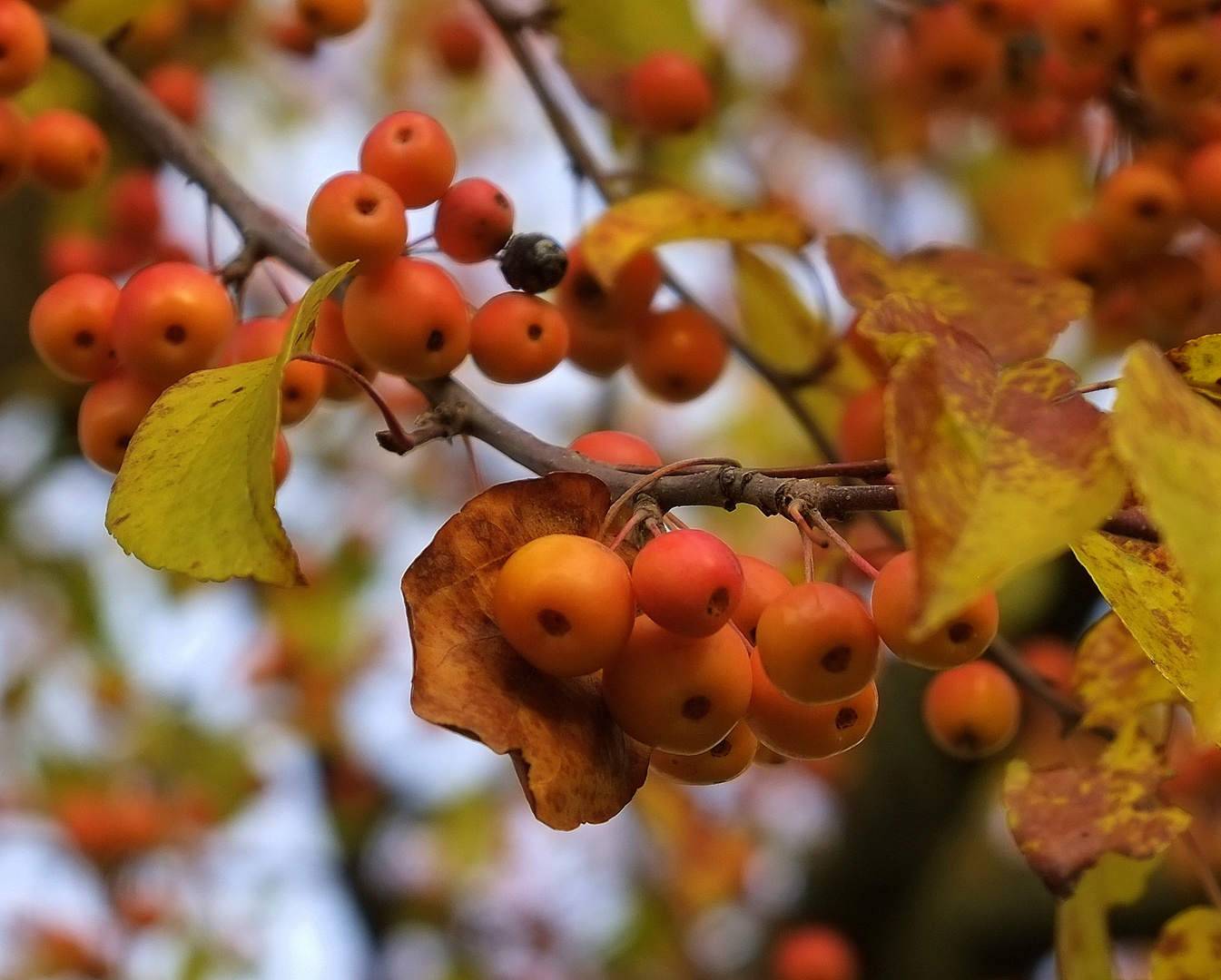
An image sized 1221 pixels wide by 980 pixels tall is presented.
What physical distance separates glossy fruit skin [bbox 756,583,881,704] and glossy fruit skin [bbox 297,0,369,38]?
32.1 inches

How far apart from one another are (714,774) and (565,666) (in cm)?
14

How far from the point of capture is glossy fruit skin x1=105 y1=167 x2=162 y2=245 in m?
1.39

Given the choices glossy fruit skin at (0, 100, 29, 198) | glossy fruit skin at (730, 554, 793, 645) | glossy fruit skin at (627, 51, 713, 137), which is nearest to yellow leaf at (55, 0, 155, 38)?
glossy fruit skin at (0, 100, 29, 198)

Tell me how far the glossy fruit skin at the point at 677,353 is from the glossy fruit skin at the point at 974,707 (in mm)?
343

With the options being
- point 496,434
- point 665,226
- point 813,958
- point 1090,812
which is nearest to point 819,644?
point 496,434

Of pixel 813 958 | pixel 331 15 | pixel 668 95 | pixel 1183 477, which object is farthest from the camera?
pixel 813 958

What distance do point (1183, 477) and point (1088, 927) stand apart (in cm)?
63

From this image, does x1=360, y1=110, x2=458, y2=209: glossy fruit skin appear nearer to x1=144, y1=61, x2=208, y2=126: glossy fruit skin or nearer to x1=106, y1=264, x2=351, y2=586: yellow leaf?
x1=106, y1=264, x2=351, y2=586: yellow leaf

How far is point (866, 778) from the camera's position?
2137 millimetres

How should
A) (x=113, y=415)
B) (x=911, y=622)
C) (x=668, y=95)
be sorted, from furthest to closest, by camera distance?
(x=668, y=95)
(x=113, y=415)
(x=911, y=622)

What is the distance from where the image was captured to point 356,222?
744mm

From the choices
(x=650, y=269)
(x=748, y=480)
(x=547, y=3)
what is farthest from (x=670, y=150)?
(x=748, y=480)

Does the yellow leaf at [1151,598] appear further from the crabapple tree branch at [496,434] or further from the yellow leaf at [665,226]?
the yellow leaf at [665,226]

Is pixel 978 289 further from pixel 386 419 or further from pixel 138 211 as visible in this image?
pixel 138 211
